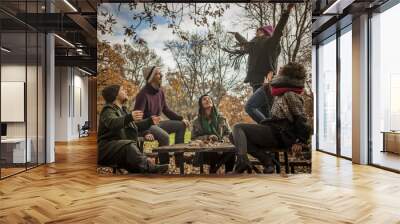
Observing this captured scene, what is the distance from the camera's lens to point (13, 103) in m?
7.25

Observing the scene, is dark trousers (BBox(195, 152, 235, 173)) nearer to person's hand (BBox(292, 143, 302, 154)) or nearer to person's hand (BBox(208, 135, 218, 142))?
person's hand (BBox(208, 135, 218, 142))

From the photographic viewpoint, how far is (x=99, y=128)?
7.00 metres

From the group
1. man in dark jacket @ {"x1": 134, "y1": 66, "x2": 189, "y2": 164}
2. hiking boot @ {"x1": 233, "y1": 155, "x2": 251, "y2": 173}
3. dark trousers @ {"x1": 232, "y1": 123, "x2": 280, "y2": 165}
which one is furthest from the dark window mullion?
man in dark jacket @ {"x1": 134, "y1": 66, "x2": 189, "y2": 164}

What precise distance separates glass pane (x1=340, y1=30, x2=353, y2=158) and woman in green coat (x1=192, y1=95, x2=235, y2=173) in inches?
147

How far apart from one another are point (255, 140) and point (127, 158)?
2346 mm

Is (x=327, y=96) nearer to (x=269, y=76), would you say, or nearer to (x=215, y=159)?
(x=269, y=76)

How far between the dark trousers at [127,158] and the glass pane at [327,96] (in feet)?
18.5

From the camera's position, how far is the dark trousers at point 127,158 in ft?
22.9

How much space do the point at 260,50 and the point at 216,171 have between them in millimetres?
2337

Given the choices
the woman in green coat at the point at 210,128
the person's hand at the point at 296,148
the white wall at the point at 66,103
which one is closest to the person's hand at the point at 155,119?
the woman in green coat at the point at 210,128

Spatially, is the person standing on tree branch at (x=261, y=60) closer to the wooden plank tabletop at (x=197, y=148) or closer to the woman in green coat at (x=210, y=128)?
the woman in green coat at (x=210, y=128)

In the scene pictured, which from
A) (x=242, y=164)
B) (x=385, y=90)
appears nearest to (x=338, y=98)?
(x=385, y=90)

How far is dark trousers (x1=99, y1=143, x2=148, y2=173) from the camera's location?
6988 mm

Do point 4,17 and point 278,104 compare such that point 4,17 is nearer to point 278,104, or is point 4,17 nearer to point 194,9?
point 194,9
